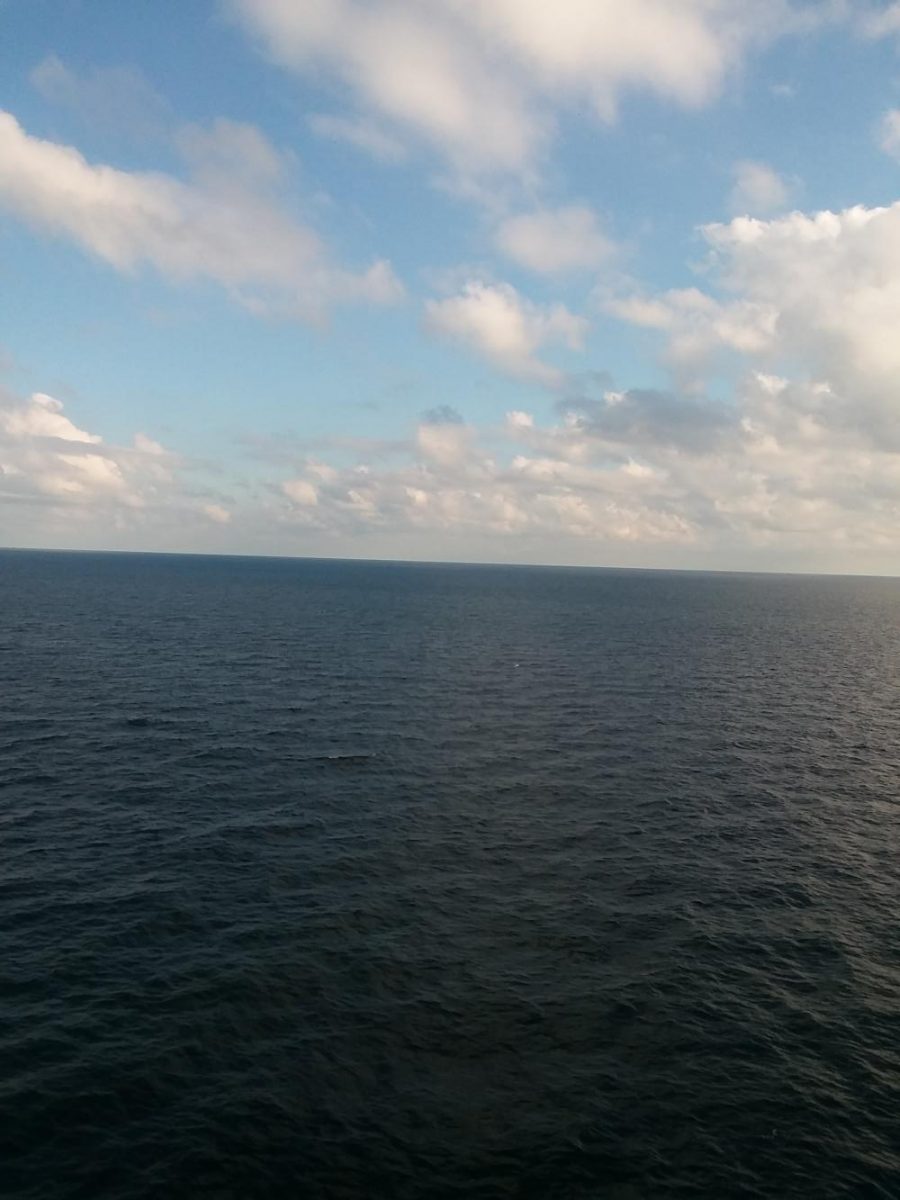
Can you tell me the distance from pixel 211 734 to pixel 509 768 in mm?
33343

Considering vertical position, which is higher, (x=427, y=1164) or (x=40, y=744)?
(x=40, y=744)

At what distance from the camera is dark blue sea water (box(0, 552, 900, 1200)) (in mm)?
29688

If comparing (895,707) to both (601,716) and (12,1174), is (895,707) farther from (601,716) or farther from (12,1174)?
(12,1174)

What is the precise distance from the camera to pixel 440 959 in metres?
42.0

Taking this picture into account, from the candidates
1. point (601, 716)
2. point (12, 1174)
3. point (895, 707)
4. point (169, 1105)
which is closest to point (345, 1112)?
point (169, 1105)

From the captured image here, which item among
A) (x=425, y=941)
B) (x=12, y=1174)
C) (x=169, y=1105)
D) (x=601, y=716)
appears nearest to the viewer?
(x=12, y=1174)

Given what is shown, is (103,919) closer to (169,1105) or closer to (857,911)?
(169,1105)

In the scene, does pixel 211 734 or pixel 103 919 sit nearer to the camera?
pixel 103 919

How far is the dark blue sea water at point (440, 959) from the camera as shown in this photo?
29688 mm

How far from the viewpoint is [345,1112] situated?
3136cm

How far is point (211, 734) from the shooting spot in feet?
268

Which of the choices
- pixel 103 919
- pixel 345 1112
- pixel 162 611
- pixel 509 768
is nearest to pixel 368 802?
pixel 509 768

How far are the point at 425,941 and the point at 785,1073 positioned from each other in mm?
19589

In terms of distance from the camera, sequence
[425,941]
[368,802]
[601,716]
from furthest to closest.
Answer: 1. [601,716]
2. [368,802]
3. [425,941]
